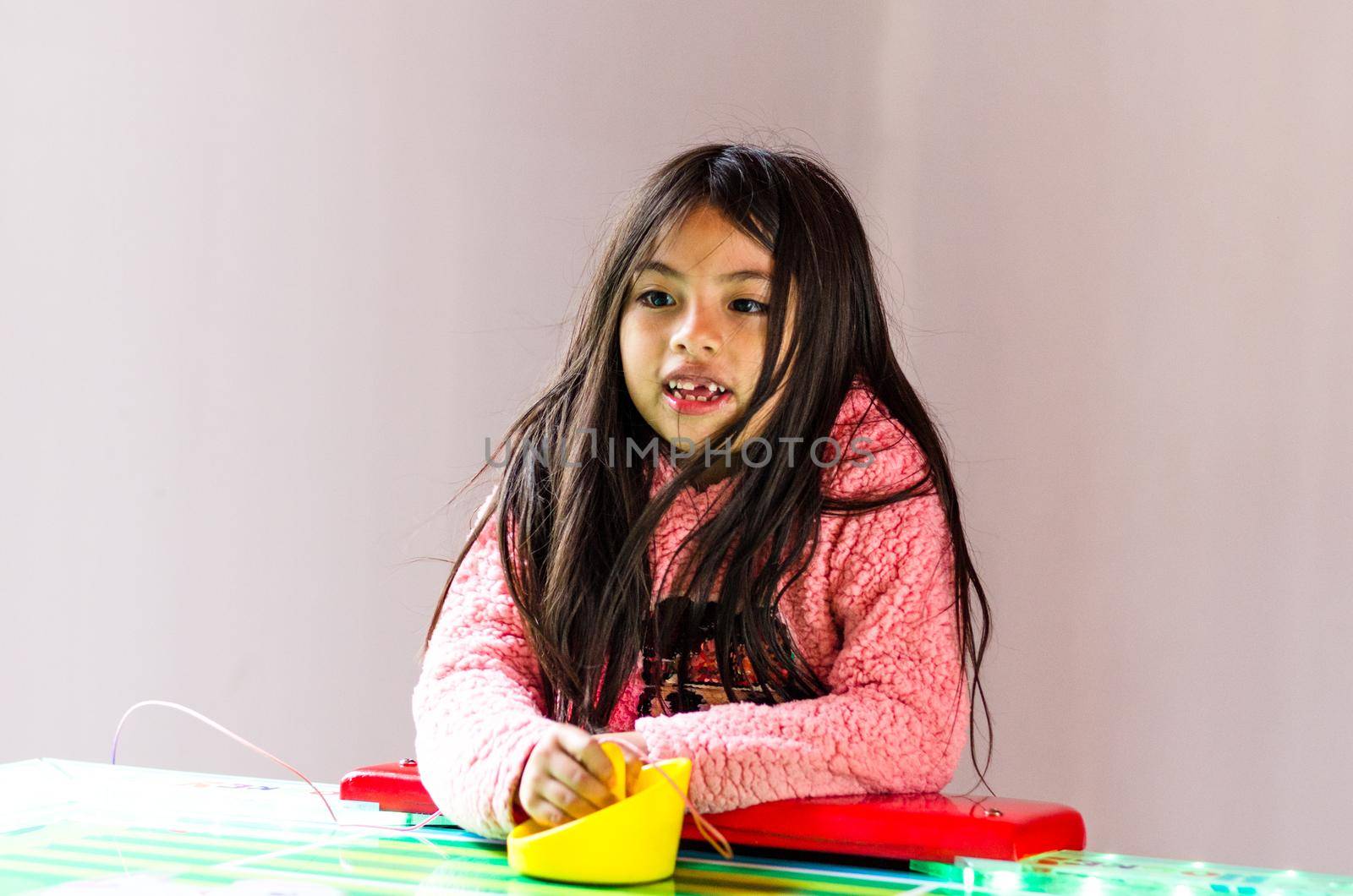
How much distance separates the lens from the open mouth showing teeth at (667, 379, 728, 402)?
926mm

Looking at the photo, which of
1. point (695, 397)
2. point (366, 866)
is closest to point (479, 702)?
point (366, 866)

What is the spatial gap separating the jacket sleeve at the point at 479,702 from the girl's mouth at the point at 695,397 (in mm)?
167

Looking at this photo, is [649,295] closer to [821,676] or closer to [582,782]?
[821,676]

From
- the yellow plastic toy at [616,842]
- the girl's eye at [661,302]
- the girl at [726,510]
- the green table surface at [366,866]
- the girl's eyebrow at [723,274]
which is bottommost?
the green table surface at [366,866]

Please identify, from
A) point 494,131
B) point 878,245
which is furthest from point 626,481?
point 494,131

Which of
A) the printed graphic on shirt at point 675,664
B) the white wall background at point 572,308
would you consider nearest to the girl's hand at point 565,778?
the printed graphic on shirt at point 675,664

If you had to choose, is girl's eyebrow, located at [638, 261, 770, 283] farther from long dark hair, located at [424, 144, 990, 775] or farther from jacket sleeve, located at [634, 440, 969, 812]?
jacket sleeve, located at [634, 440, 969, 812]

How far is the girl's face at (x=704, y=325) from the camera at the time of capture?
36.0 inches

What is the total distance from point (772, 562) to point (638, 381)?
16cm

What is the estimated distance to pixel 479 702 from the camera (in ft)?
2.65

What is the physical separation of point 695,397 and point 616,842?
36cm

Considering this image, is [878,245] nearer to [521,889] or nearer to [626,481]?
[626,481]

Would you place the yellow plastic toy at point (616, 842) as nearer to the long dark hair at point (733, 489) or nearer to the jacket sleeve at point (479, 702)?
the jacket sleeve at point (479, 702)

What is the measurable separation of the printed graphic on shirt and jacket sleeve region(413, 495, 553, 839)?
0.08 m
